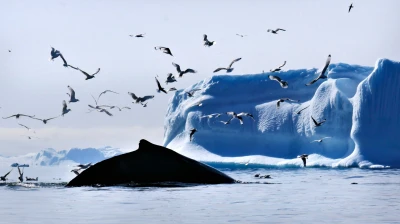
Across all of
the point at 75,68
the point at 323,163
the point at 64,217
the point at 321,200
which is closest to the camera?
the point at 64,217

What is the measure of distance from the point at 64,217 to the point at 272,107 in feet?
212

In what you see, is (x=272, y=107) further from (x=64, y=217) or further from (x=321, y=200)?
(x=64, y=217)

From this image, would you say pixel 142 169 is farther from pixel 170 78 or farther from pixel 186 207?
pixel 186 207

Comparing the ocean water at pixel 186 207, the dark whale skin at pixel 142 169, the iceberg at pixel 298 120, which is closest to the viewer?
the ocean water at pixel 186 207

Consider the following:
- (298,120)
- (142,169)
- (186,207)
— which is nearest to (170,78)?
(142,169)

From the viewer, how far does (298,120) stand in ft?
240

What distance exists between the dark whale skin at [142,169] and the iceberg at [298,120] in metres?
36.8

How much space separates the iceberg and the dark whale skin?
36.8 m

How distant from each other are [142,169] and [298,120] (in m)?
52.9

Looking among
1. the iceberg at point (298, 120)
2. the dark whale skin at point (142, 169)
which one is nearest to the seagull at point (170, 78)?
the dark whale skin at point (142, 169)

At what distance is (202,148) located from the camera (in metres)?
76.0

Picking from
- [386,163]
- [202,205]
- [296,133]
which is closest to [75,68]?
[202,205]

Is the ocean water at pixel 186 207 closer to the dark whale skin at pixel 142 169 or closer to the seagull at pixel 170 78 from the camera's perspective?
the dark whale skin at pixel 142 169

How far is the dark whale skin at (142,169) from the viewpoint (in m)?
21.6
